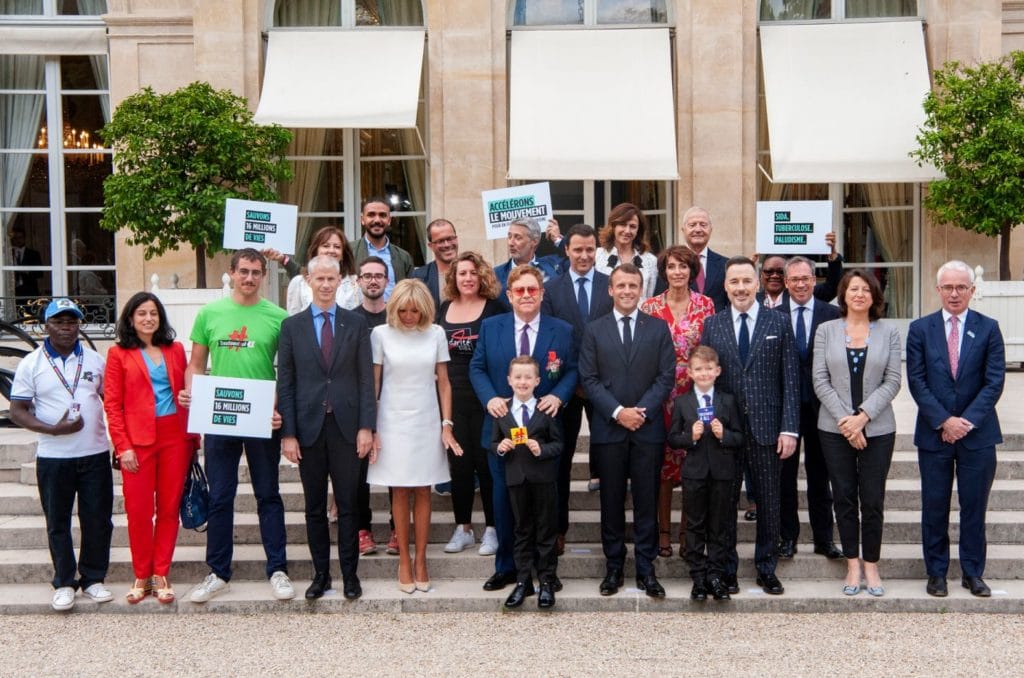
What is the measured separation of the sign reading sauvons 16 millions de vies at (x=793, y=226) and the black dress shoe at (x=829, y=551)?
84.6 inches

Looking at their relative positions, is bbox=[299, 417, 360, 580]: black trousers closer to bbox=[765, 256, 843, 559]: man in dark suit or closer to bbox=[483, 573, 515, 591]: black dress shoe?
bbox=[483, 573, 515, 591]: black dress shoe

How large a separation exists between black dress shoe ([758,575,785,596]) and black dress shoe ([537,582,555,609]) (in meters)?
1.27

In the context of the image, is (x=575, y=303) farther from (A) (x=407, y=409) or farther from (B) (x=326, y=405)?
(B) (x=326, y=405)

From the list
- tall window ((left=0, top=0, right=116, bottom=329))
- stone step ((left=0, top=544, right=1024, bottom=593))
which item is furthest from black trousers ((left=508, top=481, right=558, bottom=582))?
tall window ((left=0, top=0, right=116, bottom=329))

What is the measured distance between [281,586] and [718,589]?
2578mm

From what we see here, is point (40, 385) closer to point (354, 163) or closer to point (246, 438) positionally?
point (246, 438)

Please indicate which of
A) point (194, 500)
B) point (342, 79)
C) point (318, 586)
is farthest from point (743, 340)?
point (342, 79)

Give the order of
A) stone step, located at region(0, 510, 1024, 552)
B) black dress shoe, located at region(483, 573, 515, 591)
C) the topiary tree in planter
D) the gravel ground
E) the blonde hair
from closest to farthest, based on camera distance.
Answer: the gravel ground, the blonde hair, black dress shoe, located at region(483, 573, 515, 591), stone step, located at region(0, 510, 1024, 552), the topiary tree in planter

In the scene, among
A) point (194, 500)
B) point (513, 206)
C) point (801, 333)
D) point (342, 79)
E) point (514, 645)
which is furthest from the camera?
point (342, 79)

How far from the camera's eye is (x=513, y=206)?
8359 millimetres

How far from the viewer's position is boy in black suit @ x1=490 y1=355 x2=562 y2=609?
6414 millimetres

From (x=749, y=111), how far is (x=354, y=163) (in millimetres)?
4838

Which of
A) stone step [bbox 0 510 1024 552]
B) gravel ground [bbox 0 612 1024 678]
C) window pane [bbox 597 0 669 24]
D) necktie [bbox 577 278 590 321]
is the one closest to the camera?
gravel ground [bbox 0 612 1024 678]

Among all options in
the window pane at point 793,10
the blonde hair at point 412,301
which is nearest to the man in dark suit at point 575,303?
the blonde hair at point 412,301
